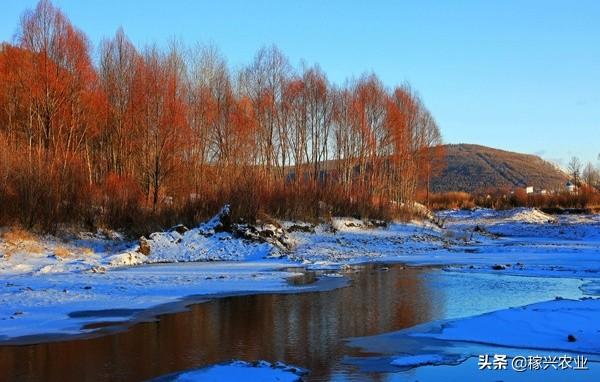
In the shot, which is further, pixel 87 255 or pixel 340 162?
pixel 340 162

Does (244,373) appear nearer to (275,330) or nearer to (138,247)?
(275,330)

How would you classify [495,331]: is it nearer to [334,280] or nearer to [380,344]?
[380,344]

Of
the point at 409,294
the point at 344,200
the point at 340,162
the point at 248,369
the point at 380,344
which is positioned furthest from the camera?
the point at 340,162

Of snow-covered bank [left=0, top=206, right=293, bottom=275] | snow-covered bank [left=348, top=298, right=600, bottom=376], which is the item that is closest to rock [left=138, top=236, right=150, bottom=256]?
snow-covered bank [left=0, top=206, right=293, bottom=275]

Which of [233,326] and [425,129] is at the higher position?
[425,129]

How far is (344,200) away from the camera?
1447 inches

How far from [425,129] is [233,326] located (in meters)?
57.4

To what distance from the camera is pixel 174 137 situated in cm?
3797

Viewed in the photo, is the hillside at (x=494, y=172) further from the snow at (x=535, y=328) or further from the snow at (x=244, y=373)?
the snow at (x=244, y=373)

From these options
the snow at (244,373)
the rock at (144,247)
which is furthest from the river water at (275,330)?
the rock at (144,247)

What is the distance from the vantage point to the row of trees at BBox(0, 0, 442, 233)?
88.8 feet

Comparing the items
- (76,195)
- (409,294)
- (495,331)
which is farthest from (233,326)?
(76,195)

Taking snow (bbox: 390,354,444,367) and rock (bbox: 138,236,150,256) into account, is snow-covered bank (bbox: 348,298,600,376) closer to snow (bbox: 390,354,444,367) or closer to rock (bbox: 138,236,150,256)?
snow (bbox: 390,354,444,367)

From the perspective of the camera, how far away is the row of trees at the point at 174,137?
88.8 ft
